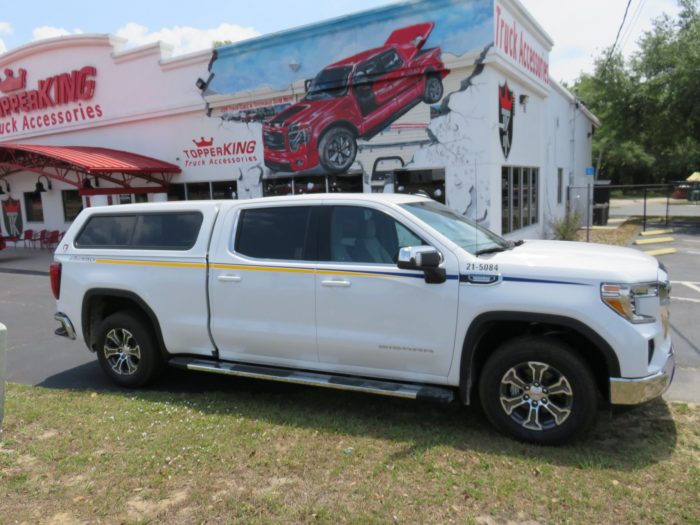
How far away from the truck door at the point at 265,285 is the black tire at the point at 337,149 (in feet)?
28.7

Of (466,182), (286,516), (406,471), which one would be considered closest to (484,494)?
(406,471)

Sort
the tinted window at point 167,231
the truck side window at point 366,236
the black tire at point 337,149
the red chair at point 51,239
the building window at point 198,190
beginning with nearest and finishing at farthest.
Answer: the truck side window at point 366,236
the tinted window at point 167,231
the black tire at point 337,149
the building window at point 198,190
the red chair at point 51,239

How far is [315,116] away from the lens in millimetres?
13906

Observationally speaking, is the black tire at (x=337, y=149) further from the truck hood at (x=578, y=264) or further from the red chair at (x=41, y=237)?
the red chair at (x=41, y=237)

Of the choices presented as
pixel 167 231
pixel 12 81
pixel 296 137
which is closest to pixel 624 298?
pixel 167 231

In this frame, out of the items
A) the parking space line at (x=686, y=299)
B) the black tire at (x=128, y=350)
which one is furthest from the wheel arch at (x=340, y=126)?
the black tire at (x=128, y=350)

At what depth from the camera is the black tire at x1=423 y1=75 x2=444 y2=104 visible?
12.2 meters

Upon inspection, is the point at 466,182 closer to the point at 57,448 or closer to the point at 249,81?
the point at 249,81

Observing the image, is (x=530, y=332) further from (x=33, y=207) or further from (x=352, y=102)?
(x=33, y=207)

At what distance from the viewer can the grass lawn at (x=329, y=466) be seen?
130 inches

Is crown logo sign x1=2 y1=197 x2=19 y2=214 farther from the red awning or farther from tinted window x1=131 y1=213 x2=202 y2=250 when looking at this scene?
tinted window x1=131 y1=213 x2=202 y2=250

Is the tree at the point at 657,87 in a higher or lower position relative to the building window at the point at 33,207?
higher

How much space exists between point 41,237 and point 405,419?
62.2ft

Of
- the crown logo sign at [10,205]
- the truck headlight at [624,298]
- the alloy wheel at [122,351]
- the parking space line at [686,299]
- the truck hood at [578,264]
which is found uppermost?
the crown logo sign at [10,205]
